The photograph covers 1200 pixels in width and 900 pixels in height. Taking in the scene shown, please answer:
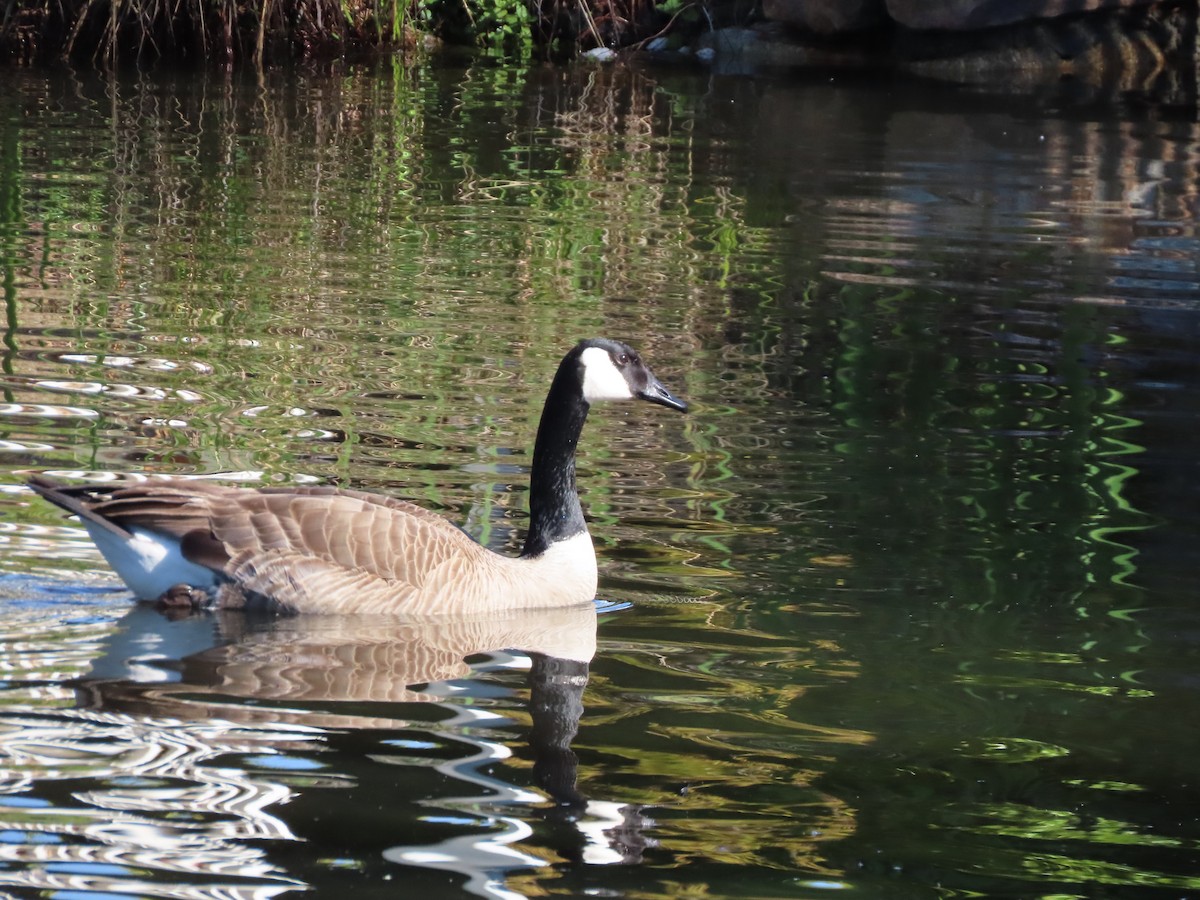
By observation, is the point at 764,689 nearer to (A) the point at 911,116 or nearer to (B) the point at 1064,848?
(B) the point at 1064,848

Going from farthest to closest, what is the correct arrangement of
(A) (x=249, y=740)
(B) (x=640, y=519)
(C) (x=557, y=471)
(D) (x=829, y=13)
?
(D) (x=829, y=13)
(B) (x=640, y=519)
(C) (x=557, y=471)
(A) (x=249, y=740)

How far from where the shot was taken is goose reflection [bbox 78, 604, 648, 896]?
4293 mm

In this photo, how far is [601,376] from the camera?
666cm

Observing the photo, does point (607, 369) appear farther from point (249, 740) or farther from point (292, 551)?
point (249, 740)

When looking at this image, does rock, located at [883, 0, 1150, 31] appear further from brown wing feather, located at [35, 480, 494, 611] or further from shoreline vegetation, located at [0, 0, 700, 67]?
brown wing feather, located at [35, 480, 494, 611]

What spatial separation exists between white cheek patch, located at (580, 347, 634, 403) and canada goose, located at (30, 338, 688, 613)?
0.71 metres

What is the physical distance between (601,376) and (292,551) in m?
1.35

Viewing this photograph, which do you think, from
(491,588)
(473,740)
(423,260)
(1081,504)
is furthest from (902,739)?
(423,260)

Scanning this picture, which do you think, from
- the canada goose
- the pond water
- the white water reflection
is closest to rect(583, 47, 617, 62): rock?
the pond water

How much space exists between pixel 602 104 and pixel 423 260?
27.9ft

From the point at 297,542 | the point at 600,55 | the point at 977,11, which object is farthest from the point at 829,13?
the point at 297,542

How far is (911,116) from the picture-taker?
18969mm

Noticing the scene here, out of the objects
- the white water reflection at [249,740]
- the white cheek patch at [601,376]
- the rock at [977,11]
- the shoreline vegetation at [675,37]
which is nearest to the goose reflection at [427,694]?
the white water reflection at [249,740]

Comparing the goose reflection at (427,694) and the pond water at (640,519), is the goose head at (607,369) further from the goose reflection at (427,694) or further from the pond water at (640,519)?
the goose reflection at (427,694)
